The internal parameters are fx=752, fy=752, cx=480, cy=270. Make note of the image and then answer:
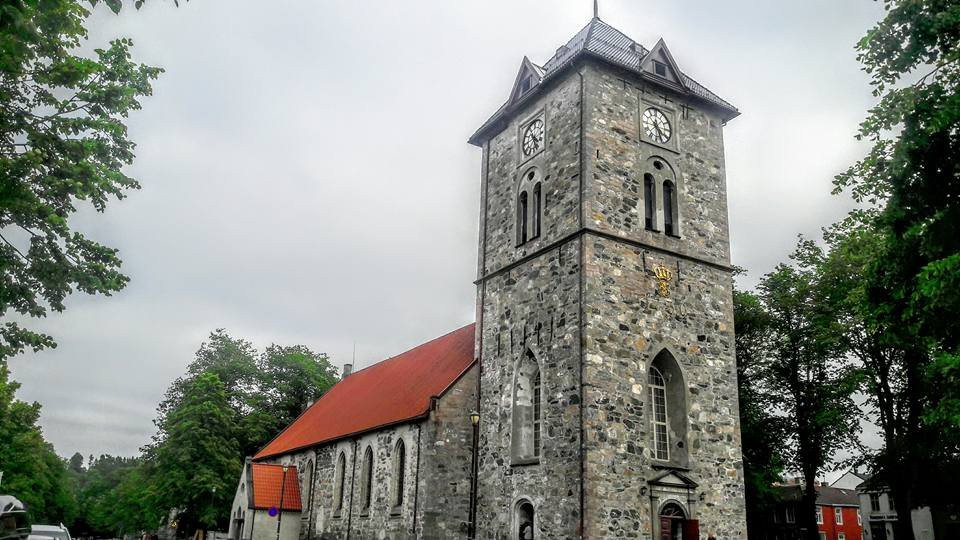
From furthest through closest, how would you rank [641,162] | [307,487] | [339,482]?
1. [307,487]
2. [339,482]
3. [641,162]

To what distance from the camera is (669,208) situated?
2252 centimetres

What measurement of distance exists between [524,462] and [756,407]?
15255 mm

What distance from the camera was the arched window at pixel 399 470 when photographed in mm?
24344

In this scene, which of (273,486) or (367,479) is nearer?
(367,479)

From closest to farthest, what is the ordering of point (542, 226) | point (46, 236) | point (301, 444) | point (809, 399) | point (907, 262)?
point (46, 236) < point (907, 262) < point (542, 226) < point (809, 399) < point (301, 444)

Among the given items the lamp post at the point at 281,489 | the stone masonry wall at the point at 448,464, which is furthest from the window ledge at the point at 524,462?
the lamp post at the point at 281,489

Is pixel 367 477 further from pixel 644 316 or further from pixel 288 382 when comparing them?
pixel 288 382

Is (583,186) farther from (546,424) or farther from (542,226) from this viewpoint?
(546,424)

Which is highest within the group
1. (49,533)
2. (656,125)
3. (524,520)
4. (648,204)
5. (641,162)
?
(656,125)

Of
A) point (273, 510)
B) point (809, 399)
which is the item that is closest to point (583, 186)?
point (809, 399)

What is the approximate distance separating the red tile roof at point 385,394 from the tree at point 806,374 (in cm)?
1298

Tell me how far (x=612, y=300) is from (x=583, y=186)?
10.9ft

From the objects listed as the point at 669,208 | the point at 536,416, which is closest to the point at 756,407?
the point at 669,208

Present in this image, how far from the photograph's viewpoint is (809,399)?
30469 millimetres
